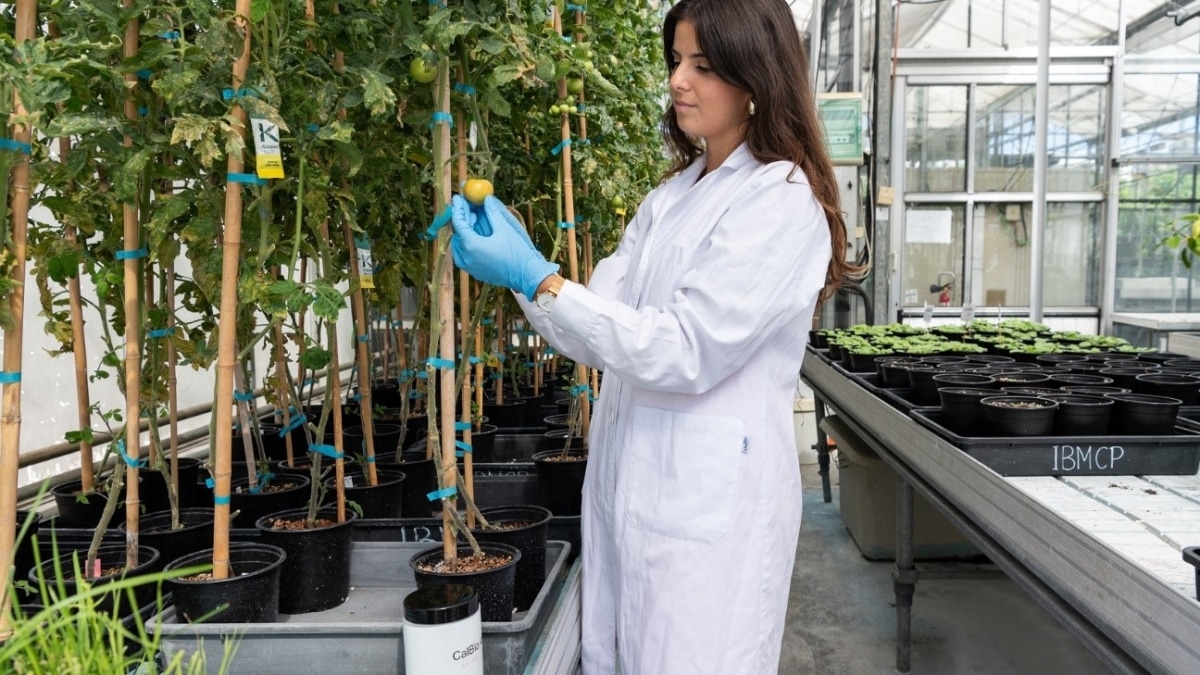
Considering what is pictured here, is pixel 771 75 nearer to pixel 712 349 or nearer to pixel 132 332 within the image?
pixel 712 349

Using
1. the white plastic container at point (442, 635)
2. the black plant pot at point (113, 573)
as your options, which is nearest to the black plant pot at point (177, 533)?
the black plant pot at point (113, 573)

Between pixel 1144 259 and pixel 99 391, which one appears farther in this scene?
pixel 1144 259

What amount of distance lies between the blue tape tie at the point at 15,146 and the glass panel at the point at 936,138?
654cm

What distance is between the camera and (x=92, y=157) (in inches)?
61.0

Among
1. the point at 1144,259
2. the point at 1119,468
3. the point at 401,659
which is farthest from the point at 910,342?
the point at 1144,259

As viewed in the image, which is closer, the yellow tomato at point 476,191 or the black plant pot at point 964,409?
the yellow tomato at point 476,191

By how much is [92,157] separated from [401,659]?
107 centimetres

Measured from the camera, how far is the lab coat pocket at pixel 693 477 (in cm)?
126

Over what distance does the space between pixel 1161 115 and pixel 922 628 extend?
5.07 meters

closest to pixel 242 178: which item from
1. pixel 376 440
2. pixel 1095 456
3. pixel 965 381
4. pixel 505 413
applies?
pixel 376 440

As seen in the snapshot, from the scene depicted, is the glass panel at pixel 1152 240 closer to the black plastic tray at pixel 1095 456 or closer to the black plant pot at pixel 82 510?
the black plastic tray at pixel 1095 456

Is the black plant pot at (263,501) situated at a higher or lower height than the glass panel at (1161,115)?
lower

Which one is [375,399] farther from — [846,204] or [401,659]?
[846,204]

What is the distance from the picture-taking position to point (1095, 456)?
1603 millimetres
